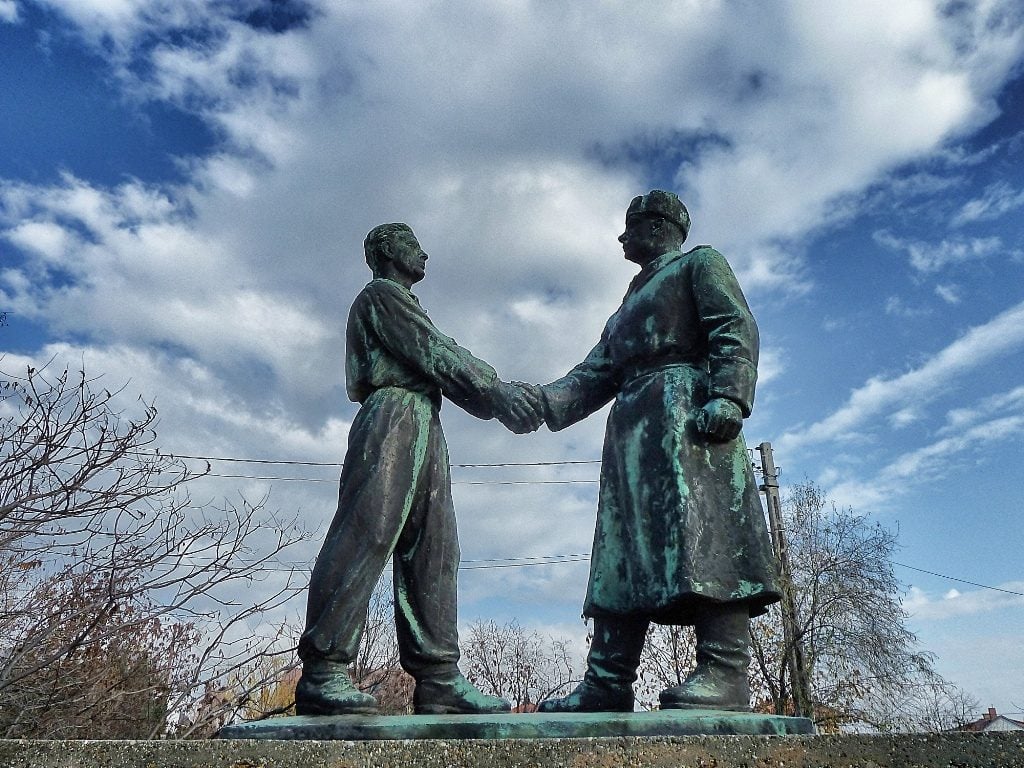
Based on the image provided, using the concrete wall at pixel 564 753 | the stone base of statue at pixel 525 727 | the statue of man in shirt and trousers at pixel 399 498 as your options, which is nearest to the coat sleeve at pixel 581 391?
the statue of man in shirt and trousers at pixel 399 498

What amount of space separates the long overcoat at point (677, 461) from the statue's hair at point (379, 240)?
3.34 ft

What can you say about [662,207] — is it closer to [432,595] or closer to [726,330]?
[726,330]

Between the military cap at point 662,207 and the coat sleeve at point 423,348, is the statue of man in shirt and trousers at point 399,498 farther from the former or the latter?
the military cap at point 662,207

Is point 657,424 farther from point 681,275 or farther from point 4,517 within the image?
point 4,517

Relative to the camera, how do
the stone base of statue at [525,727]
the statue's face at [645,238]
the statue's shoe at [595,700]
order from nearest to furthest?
the stone base of statue at [525,727]
the statue's shoe at [595,700]
the statue's face at [645,238]

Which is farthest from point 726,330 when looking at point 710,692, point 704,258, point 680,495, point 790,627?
point 790,627

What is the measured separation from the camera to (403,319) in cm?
362

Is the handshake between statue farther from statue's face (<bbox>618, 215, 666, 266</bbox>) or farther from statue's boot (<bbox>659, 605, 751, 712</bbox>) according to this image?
statue's boot (<bbox>659, 605, 751, 712</bbox>)

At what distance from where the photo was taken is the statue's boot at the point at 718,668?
3.09 metres

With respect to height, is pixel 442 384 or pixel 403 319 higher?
pixel 403 319

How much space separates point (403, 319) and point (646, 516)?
132 cm

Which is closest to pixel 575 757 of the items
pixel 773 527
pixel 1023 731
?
pixel 1023 731

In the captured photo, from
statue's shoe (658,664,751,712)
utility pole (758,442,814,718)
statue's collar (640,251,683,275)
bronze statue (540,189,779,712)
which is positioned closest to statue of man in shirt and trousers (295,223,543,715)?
bronze statue (540,189,779,712)

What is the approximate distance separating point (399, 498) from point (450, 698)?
0.80 meters
